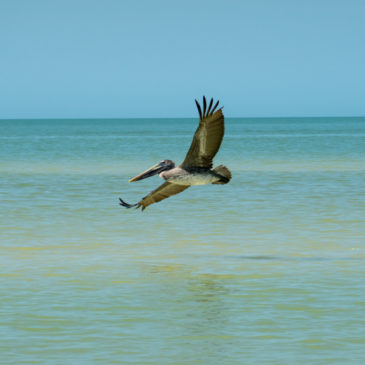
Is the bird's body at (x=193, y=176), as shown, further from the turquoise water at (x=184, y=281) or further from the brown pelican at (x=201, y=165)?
the turquoise water at (x=184, y=281)

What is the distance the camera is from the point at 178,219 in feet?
74.9

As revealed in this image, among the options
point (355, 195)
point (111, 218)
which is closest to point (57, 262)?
point (111, 218)

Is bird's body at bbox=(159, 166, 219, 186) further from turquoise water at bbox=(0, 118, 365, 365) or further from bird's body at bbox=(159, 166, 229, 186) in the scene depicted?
turquoise water at bbox=(0, 118, 365, 365)

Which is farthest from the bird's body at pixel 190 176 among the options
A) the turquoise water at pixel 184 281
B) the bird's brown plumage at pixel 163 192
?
the turquoise water at pixel 184 281

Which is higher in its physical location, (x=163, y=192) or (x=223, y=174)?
(x=223, y=174)

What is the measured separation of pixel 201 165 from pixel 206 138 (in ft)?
2.09

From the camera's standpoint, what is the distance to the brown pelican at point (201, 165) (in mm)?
12891

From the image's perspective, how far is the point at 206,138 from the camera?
1319 cm

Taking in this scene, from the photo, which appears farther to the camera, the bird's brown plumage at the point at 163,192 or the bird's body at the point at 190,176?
the bird's brown plumage at the point at 163,192

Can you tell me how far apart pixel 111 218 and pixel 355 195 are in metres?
8.66

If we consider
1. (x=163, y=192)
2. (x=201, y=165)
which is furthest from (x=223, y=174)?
(x=163, y=192)

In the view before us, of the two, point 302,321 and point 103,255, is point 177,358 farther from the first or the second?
point 103,255

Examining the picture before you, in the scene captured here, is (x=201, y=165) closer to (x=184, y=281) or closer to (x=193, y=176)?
(x=193, y=176)

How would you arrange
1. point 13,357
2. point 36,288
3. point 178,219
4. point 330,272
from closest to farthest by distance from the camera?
point 13,357
point 36,288
point 330,272
point 178,219
